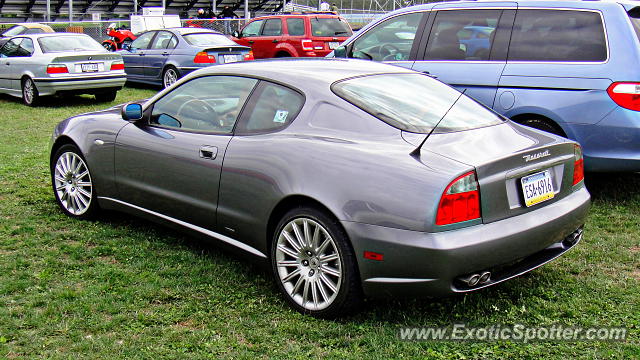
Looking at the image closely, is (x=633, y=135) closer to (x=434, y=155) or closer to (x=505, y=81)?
(x=505, y=81)

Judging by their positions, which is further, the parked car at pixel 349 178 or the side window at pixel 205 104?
the side window at pixel 205 104

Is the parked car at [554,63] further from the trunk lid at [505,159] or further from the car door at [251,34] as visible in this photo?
the car door at [251,34]

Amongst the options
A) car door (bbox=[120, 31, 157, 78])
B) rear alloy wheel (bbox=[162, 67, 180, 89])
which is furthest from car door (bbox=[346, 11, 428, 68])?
car door (bbox=[120, 31, 157, 78])

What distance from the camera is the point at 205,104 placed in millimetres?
4668

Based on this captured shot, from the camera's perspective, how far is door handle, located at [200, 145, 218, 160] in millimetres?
4283

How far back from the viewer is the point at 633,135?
18.4 feet

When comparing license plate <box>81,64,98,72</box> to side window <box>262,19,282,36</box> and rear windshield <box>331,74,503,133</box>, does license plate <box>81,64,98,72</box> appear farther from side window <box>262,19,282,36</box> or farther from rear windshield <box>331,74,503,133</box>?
rear windshield <box>331,74,503,133</box>

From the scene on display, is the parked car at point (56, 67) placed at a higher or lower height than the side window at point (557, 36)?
lower

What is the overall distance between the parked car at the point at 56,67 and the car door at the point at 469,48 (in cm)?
788

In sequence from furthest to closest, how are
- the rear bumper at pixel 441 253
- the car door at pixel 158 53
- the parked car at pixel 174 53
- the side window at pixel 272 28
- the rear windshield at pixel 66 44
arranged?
the side window at pixel 272 28 → the car door at pixel 158 53 → the parked car at pixel 174 53 → the rear windshield at pixel 66 44 → the rear bumper at pixel 441 253

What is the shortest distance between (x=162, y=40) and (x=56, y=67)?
320 cm

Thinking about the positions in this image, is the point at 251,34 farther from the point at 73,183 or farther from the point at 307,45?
the point at 73,183

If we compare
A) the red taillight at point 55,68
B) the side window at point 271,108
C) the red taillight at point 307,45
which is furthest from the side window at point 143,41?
the side window at point 271,108

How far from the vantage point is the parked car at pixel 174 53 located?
14219mm
